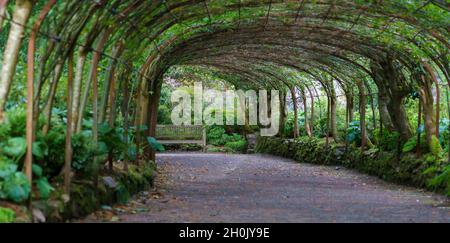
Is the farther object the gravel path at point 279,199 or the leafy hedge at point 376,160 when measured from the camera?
the leafy hedge at point 376,160

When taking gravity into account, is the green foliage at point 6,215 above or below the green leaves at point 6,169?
below

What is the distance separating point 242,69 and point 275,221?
40.0 feet

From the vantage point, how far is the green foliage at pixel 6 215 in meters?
3.89

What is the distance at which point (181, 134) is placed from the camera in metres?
23.0

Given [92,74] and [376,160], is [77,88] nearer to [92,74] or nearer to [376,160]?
[92,74]

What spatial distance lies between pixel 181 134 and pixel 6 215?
19.1 metres

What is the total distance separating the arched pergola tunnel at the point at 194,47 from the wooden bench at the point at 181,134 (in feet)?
26.1

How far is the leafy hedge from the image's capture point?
9086 mm

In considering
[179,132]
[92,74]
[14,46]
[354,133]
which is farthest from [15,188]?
[179,132]

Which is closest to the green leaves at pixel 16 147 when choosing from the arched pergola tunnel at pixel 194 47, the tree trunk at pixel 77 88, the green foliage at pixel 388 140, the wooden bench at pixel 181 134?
the arched pergola tunnel at pixel 194 47

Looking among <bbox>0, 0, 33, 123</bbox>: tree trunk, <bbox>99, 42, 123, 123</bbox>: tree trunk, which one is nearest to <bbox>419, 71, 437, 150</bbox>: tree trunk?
<bbox>99, 42, 123, 123</bbox>: tree trunk

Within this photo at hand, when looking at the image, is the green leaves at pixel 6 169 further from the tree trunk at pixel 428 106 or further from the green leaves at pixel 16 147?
the tree trunk at pixel 428 106

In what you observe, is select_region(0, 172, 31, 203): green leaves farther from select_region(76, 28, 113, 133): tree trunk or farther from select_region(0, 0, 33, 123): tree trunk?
select_region(76, 28, 113, 133): tree trunk
